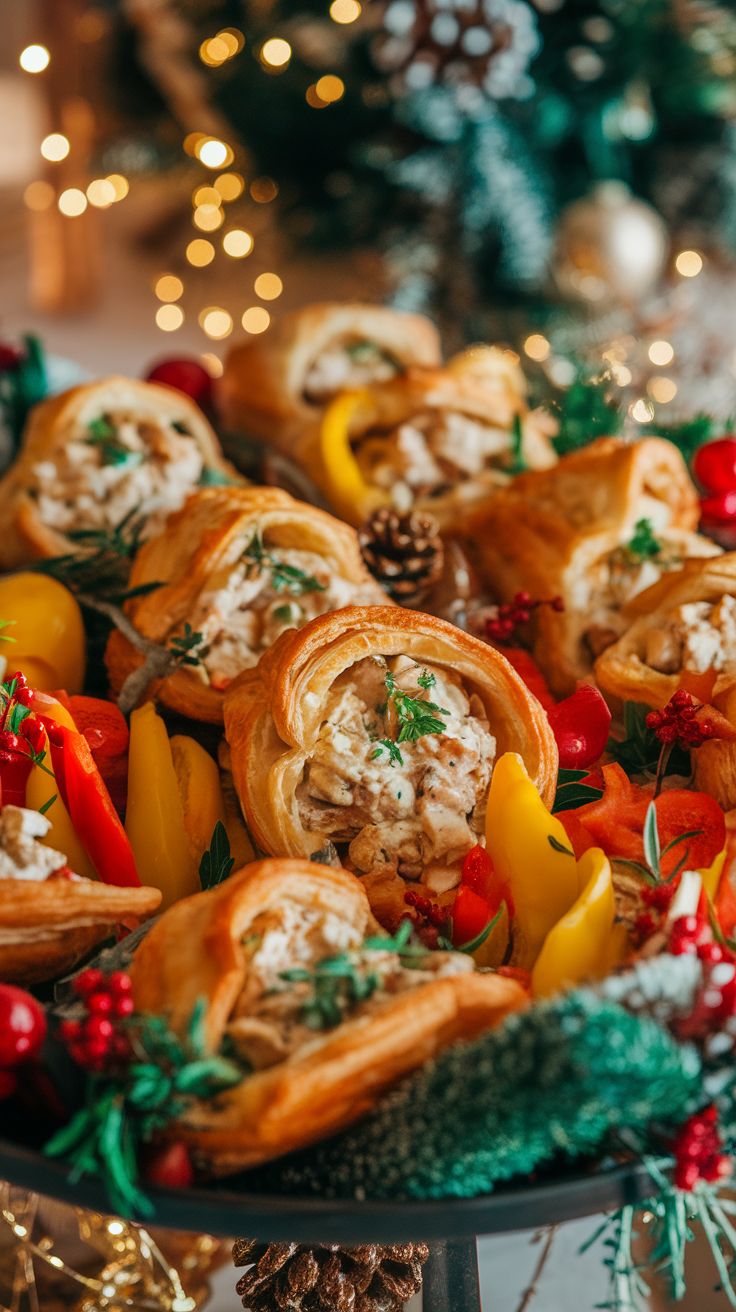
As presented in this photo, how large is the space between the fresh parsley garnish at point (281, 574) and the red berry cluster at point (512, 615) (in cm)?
32

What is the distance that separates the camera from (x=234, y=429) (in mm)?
2402

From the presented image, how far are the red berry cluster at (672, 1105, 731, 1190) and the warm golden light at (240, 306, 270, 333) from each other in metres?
3.78

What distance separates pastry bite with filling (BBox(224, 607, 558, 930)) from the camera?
1248mm

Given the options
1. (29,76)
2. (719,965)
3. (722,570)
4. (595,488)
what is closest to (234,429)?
(595,488)

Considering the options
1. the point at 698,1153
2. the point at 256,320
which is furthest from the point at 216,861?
the point at 256,320

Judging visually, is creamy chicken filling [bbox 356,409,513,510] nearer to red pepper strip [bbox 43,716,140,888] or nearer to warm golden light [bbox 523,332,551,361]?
red pepper strip [bbox 43,716,140,888]

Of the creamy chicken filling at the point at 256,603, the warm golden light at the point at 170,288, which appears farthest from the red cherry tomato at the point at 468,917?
the warm golden light at the point at 170,288

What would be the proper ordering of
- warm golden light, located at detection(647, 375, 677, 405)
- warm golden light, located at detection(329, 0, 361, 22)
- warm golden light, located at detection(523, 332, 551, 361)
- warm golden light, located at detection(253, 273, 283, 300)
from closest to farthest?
warm golden light, located at detection(647, 375, 677, 405) < warm golden light, located at detection(329, 0, 361, 22) < warm golden light, located at detection(523, 332, 551, 361) < warm golden light, located at detection(253, 273, 283, 300)

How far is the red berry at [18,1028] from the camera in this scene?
93cm

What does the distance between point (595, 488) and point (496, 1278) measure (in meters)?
1.32

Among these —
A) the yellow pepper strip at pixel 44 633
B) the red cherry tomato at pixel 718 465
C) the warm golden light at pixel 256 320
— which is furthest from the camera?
the warm golden light at pixel 256 320

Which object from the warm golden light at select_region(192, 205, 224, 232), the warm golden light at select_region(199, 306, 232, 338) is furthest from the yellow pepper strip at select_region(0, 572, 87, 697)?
the warm golden light at select_region(199, 306, 232, 338)

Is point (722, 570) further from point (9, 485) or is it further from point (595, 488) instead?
point (9, 485)

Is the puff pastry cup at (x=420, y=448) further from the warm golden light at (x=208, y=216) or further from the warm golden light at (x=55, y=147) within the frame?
the warm golden light at (x=55, y=147)
